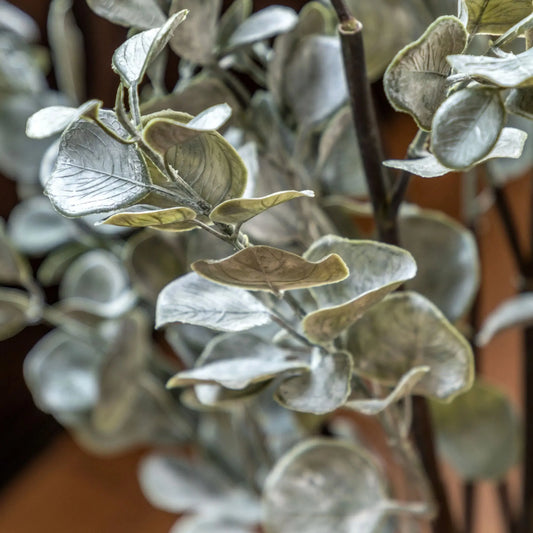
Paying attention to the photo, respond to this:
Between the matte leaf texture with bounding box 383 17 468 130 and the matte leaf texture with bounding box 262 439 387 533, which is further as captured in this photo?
the matte leaf texture with bounding box 262 439 387 533

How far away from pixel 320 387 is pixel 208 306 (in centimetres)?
5

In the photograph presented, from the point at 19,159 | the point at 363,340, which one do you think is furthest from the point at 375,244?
the point at 19,159

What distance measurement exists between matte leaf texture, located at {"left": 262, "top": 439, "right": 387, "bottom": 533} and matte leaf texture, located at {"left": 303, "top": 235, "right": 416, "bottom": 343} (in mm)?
115

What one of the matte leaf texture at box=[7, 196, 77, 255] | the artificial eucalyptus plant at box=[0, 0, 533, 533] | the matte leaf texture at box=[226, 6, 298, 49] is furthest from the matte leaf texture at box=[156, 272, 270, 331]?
the matte leaf texture at box=[7, 196, 77, 255]

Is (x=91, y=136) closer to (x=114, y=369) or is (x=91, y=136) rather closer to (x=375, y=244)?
(x=375, y=244)

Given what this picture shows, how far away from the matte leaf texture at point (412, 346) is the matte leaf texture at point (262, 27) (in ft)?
0.37

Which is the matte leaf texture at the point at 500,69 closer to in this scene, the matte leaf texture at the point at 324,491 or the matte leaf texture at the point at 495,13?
the matte leaf texture at the point at 495,13

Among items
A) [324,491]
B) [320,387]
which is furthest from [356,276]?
[324,491]

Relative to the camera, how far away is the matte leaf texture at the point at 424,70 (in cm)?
19

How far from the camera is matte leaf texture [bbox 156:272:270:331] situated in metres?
0.23

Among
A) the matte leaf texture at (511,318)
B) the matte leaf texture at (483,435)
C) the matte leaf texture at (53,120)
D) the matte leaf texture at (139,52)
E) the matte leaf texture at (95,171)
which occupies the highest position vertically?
the matte leaf texture at (139,52)

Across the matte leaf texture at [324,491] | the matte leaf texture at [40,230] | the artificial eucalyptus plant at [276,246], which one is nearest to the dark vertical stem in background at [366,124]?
the artificial eucalyptus plant at [276,246]

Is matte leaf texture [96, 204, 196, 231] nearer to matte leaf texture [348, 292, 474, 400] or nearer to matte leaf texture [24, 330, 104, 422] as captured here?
matte leaf texture [348, 292, 474, 400]

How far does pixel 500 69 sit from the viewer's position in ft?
0.54
